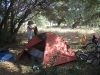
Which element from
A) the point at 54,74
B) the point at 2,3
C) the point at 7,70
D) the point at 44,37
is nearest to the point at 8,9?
the point at 2,3

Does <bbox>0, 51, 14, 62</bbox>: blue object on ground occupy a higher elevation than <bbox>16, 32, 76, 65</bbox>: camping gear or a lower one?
lower

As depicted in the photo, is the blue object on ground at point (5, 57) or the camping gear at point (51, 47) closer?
the camping gear at point (51, 47)

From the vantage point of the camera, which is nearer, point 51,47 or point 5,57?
point 51,47

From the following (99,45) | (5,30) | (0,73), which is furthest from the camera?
(5,30)

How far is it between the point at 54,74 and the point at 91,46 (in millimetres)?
4963

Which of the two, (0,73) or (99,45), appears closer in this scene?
(0,73)

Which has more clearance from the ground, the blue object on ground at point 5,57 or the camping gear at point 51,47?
the camping gear at point 51,47

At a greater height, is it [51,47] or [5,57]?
[51,47]

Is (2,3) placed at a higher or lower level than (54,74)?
higher

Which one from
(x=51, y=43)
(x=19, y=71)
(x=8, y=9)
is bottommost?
(x=19, y=71)

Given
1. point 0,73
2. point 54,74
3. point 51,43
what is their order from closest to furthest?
1. point 54,74
2. point 0,73
3. point 51,43

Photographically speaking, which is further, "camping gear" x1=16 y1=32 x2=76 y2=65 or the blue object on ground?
the blue object on ground

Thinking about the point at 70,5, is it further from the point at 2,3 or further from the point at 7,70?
the point at 7,70

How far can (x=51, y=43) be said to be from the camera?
7.18 meters
